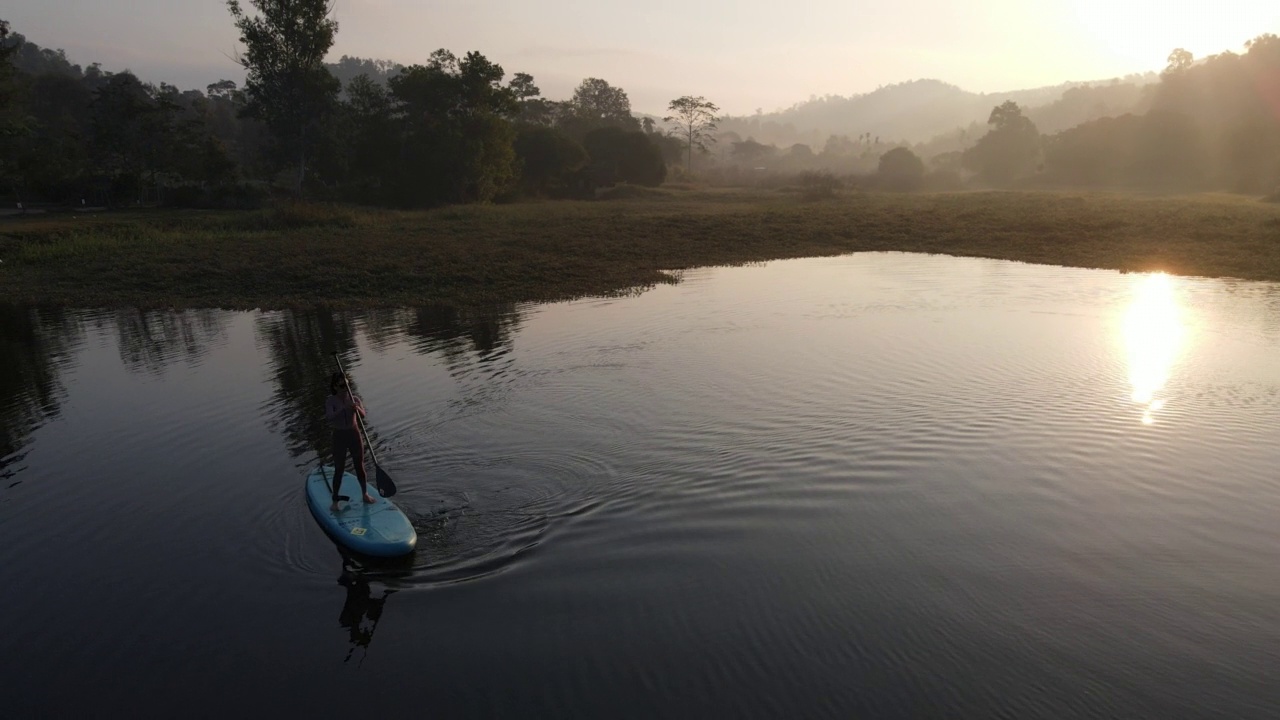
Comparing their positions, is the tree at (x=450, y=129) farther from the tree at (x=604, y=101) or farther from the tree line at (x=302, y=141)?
the tree at (x=604, y=101)

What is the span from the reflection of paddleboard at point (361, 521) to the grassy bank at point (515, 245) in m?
16.1

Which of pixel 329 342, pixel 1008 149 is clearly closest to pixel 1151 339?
pixel 329 342

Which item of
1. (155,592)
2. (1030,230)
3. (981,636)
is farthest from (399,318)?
(1030,230)

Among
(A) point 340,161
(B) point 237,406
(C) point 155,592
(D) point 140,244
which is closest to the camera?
(C) point 155,592

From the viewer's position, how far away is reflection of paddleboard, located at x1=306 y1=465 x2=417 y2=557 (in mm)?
9539

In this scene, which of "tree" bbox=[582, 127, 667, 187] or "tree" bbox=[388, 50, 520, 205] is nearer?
"tree" bbox=[388, 50, 520, 205]

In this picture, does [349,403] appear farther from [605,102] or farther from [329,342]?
[605,102]

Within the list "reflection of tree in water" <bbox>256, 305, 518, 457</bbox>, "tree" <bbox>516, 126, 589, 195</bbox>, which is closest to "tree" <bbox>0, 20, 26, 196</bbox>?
"reflection of tree in water" <bbox>256, 305, 518, 457</bbox>

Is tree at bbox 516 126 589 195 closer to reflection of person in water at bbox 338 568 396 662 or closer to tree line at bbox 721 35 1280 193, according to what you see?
tree line at bbox 721 35 1280 193

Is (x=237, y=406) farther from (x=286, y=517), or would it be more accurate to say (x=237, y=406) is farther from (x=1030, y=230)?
(x=1030, y=230)

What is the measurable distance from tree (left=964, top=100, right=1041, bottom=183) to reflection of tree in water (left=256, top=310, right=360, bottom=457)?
86430mm

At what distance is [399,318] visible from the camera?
24.5m

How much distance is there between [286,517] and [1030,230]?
127 feet

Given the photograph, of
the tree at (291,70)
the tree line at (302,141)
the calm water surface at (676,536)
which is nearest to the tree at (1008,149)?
the tree line at (302,141)
